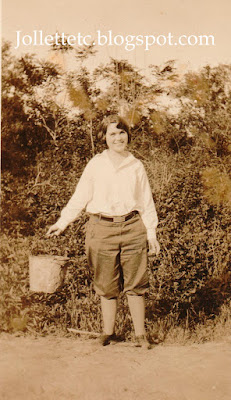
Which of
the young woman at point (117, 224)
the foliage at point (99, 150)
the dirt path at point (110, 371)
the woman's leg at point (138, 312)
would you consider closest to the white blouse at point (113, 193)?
the young woman at point (117, 224)

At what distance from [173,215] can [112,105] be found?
1204 mm

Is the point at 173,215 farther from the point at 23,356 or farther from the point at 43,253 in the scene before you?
the point at 23,356

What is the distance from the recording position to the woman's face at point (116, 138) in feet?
12.6

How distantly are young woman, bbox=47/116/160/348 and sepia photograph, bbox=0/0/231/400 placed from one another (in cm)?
1

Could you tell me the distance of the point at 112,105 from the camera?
434 centimetres

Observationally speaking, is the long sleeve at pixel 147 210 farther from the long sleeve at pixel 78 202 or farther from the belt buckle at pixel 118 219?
the long sleeve at pixel 78 202

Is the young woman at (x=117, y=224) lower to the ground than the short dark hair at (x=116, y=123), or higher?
lower

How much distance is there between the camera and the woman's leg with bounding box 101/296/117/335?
3877mm

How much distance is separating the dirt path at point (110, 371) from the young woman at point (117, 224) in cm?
25

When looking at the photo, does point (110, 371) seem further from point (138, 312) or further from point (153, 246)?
point (153, 246)

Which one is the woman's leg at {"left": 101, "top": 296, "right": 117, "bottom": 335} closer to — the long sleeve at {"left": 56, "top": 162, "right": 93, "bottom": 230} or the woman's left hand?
the woman's left hand

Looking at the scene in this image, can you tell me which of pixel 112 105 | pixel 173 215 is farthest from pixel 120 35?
pixel 173 215

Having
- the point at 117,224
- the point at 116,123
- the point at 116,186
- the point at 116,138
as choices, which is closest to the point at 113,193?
the point at 116,186

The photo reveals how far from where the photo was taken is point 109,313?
Result: 12.7 ft
